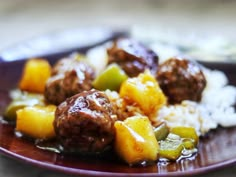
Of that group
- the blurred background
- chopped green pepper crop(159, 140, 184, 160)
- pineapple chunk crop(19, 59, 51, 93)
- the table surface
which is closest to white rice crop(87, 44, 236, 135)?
chopped green pepper crop(159, 140, 184, 160)

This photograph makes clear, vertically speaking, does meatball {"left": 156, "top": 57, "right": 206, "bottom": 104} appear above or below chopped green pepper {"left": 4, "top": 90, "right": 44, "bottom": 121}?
above

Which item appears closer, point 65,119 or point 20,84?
point 65,119

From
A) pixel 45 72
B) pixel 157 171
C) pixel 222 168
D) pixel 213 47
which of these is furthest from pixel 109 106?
pixel 213 47

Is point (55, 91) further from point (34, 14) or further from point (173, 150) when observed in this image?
point (34, 14)

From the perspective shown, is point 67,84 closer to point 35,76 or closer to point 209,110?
point 35,76

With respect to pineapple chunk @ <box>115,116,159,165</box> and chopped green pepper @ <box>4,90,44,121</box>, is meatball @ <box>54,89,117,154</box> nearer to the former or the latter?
pineapple chunk @ <box>115,116,159,165</box>

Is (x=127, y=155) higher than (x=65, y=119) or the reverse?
the reverse

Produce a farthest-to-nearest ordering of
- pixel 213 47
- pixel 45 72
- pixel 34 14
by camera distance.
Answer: pixel 34 14 < pixel 213 47 < pixel 45 72
